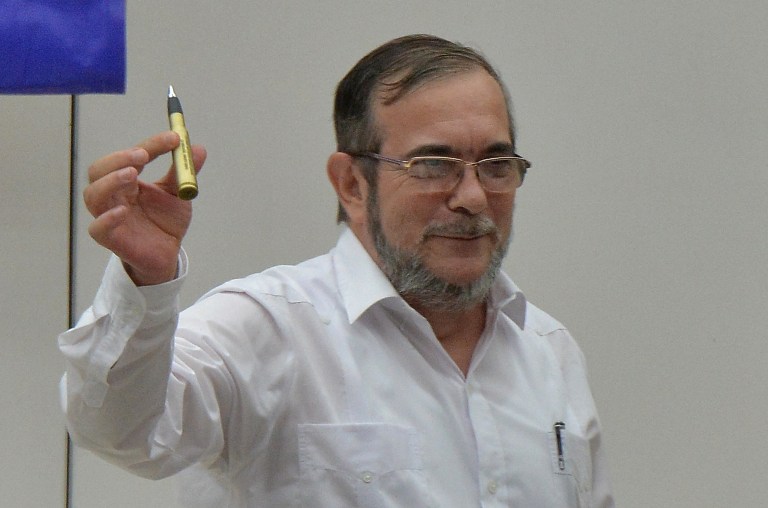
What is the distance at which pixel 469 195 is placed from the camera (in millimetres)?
1575

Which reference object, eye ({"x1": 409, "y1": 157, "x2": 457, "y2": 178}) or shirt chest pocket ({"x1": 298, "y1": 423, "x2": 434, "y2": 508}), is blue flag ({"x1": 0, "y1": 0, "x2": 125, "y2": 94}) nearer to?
eye ({"x1": 409, "y1": 157, "x2": 457, "y2": 178})

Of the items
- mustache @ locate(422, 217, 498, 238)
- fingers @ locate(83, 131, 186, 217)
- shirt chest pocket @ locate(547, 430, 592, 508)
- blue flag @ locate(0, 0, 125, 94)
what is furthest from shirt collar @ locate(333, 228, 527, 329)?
fingers @ locate(83, 131, 186, 217)

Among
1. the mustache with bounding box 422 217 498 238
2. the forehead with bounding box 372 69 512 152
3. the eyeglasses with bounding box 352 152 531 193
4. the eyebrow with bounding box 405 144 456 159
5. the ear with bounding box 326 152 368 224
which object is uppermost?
the forehead with bounding box 372 69 512 152

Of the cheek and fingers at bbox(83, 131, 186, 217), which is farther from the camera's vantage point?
the cheek

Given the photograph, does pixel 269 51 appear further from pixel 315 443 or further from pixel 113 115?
pixel 315 443

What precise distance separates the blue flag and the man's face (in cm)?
43

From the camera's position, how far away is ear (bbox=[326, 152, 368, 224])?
1729mm

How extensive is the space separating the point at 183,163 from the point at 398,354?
1.97 ft

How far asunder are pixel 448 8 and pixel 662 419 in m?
0.94

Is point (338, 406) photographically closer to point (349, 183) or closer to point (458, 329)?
point (458, 329)

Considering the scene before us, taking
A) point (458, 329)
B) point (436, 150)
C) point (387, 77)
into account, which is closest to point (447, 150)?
point (436, 150)

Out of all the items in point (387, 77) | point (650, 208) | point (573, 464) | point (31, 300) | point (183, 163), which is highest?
point (387, 77)

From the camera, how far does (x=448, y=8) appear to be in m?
2.23

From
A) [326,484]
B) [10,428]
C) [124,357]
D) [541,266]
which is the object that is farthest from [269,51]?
[124,357]
